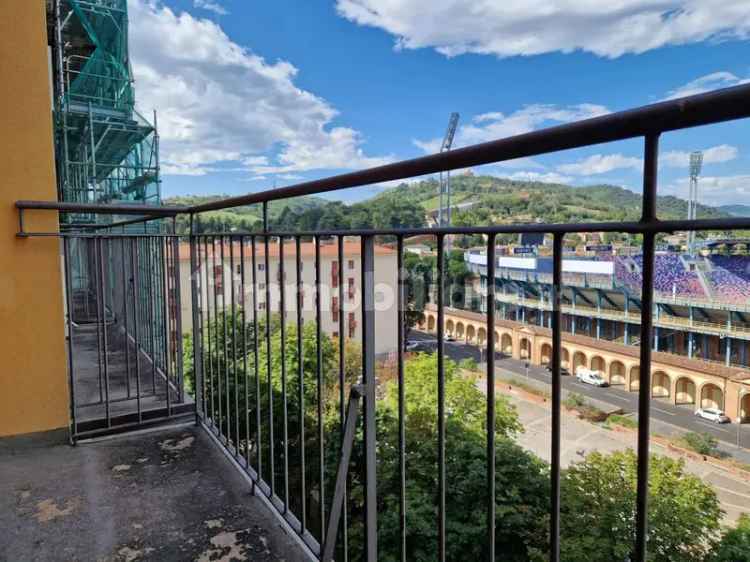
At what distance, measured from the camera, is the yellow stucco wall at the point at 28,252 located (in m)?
2.16

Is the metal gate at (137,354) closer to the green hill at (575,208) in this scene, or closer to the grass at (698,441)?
the green hill at (575,208)

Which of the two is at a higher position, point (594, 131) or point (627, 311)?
point (594, 131)

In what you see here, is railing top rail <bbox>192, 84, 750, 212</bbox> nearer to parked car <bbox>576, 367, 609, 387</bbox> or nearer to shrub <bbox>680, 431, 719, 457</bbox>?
parked car <bbox>576, 367, 609, 387</bbox>

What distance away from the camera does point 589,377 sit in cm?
106

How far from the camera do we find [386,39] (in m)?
60.2

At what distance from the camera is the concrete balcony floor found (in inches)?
56.2

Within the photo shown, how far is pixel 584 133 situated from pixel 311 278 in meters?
1.00

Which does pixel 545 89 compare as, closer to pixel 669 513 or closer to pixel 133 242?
pixel 669 513

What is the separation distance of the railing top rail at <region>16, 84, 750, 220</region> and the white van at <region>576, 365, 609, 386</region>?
413 mm

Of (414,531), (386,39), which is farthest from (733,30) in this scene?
(414,531)

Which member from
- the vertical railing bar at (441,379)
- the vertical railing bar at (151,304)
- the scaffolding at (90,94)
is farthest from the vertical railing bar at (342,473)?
the scaffolding at (90,94)

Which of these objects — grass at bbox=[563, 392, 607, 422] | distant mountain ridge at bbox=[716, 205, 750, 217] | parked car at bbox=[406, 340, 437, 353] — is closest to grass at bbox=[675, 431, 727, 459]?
grass at bbox=[563, 392, 607, 422]

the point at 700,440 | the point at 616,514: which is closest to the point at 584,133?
the point at 700,440

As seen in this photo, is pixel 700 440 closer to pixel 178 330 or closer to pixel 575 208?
pixel 575 208
